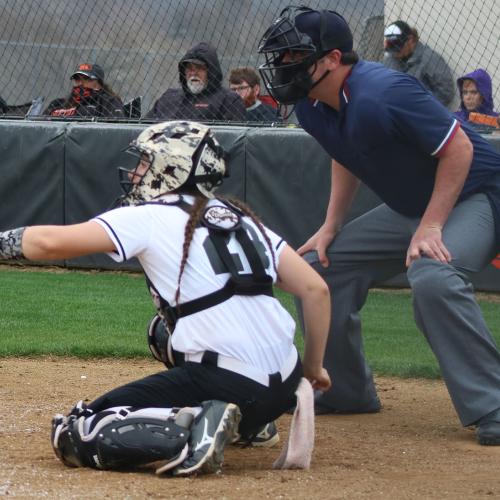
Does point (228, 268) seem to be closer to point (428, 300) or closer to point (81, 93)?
point (428, 300)

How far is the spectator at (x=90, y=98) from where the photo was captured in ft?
34.0

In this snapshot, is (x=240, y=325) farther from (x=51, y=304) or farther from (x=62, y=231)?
(x=51, y=304)

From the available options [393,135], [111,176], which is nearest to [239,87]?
[111,176]

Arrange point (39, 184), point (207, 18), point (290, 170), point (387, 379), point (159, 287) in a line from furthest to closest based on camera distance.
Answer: point (207, 18) → point (39, 184) → point (290, 170) → point (387, 379) → point (159, 287)

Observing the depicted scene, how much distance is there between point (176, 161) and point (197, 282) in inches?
16.4

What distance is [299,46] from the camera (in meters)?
4.49

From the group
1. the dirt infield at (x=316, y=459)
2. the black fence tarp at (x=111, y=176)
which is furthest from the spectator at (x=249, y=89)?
the dirt infield at (x=316, y=459)

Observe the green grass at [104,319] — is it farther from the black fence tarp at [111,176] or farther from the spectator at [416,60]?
the spectator at [416,60]

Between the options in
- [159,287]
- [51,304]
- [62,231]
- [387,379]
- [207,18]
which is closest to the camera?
[62,231]

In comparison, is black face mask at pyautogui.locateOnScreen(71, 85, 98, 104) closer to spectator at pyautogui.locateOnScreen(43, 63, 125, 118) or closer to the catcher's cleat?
spectator at pyautogui.locateOnScreen(43, 63, 125, 118)

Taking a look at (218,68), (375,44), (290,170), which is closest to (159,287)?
(290,170)

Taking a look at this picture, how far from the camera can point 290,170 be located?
366 inches

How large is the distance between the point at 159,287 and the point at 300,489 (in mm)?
825

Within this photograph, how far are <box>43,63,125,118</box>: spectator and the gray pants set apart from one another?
566 centimetres
